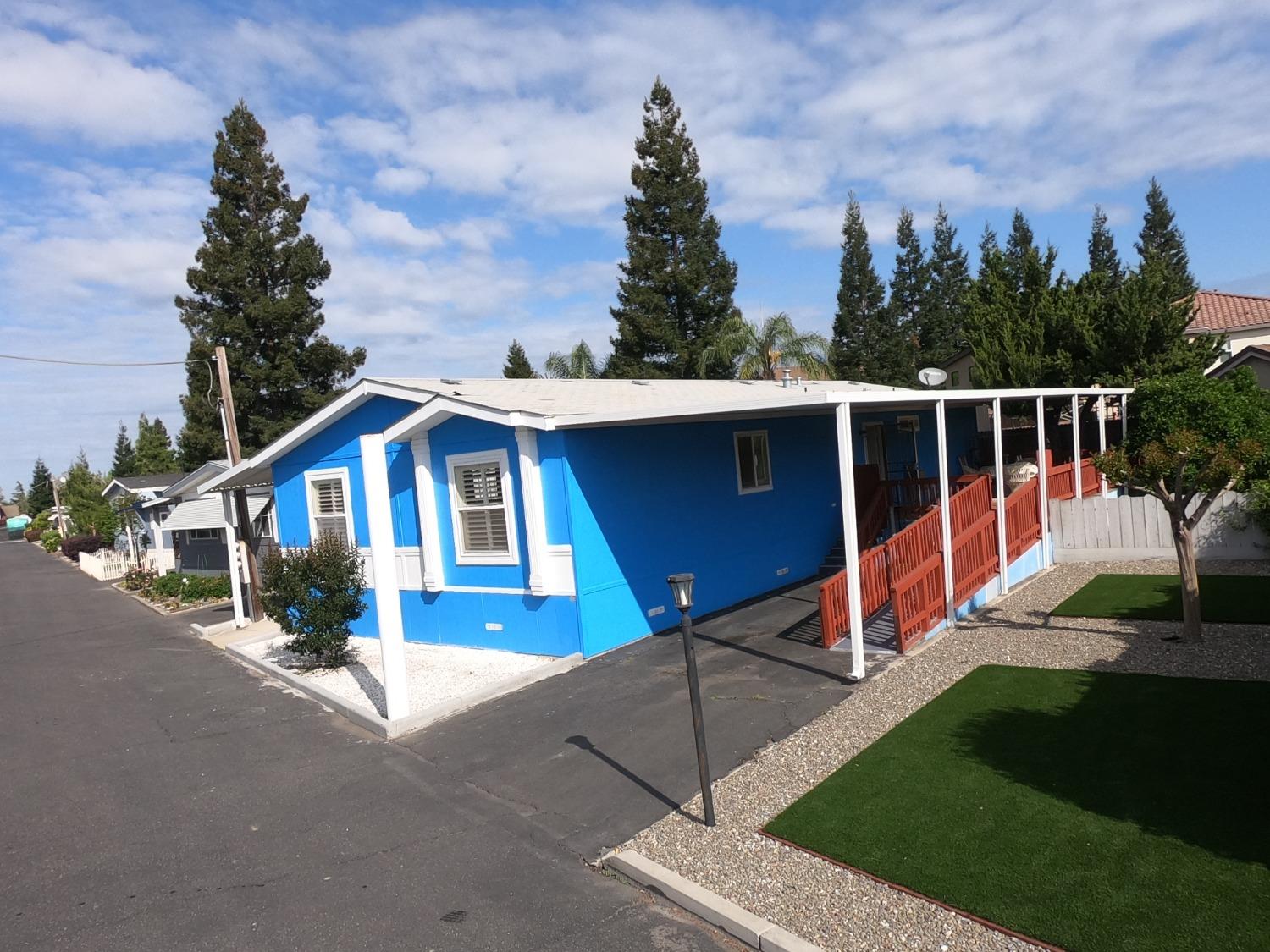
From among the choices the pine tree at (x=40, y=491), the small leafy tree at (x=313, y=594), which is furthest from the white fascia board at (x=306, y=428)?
the pine tree at (x=40, y=491)

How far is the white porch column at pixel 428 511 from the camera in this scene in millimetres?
11625

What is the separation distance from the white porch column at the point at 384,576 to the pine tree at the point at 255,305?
26.3m

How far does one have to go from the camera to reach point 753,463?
42.5ft

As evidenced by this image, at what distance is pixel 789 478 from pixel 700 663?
519 cm

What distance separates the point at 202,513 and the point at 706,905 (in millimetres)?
25151

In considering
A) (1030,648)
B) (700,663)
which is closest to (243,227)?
(700,663)

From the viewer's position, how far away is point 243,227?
108ft

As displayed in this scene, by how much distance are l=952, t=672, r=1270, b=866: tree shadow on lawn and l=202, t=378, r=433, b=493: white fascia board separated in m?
8.08

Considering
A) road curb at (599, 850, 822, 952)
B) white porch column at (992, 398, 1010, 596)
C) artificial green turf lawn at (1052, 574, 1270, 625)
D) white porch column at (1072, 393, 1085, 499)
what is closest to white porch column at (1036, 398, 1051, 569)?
white porch column at (1072, 393, 1085, 499)

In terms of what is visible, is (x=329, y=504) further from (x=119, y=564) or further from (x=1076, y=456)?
(x=119, y=564)

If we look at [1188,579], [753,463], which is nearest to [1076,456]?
[753,463]

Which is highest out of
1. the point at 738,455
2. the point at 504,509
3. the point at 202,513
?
the point at 738,455

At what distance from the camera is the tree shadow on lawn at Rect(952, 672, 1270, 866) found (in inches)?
184

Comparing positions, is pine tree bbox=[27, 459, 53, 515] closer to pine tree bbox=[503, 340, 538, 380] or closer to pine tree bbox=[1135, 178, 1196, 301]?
pine tree bbox=[503, 340, 538, 380]
